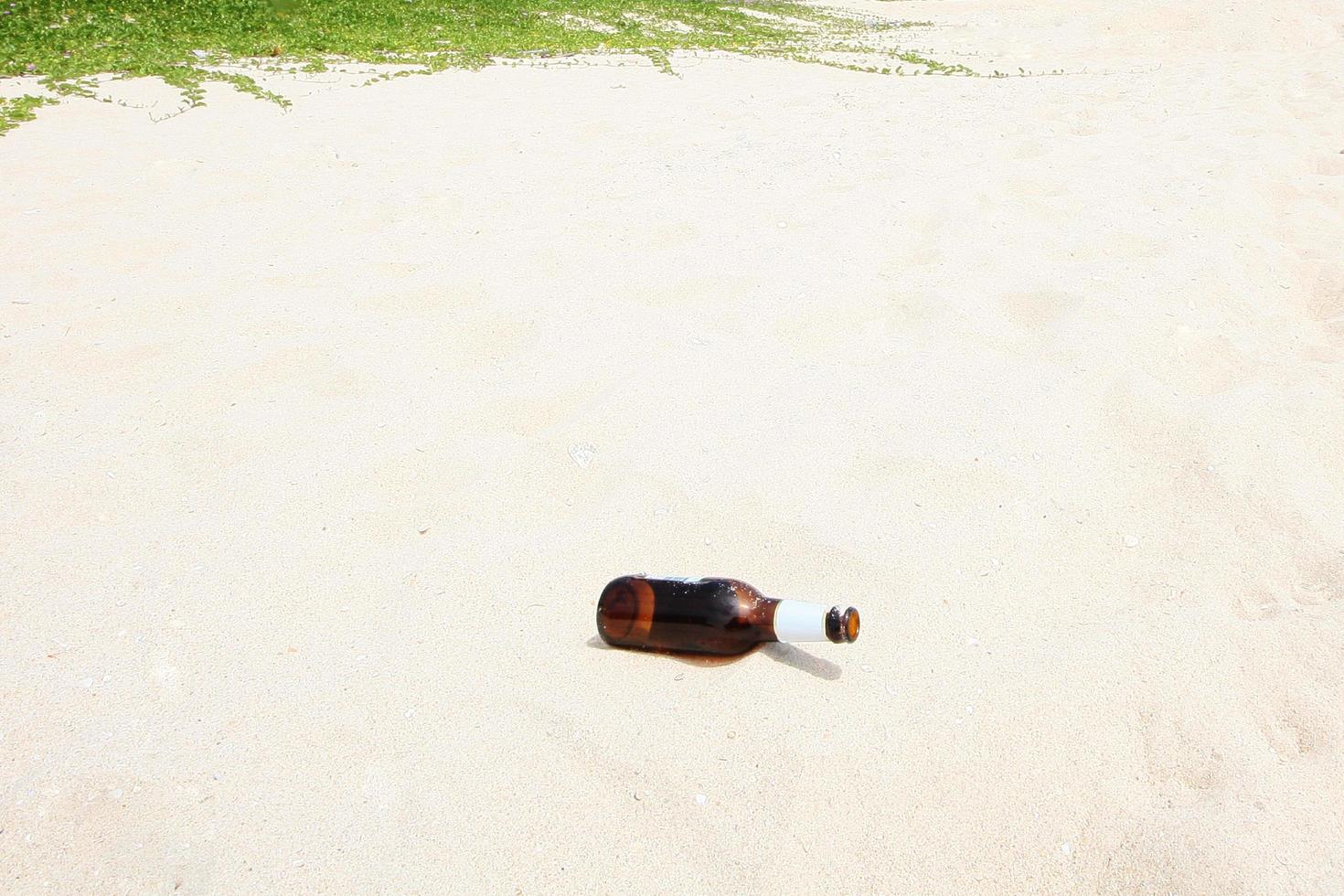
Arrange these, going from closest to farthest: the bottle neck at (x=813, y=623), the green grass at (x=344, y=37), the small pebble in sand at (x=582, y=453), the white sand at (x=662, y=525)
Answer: the white sand at (x=662, y=525) → the bottle neck at (x=813, y=623) → the small pebble in sand at (x=582, y=453) → the green grass at (x=344, y=37)

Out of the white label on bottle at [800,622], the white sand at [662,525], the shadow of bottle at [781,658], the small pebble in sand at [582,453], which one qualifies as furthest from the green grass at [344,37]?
the white label on bottle at [800,622]

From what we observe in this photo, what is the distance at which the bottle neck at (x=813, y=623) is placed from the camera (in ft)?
5.14

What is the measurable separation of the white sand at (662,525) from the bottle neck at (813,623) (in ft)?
0.43

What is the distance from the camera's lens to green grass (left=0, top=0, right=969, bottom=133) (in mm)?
5750

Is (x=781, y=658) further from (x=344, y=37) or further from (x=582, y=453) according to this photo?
(x=344, y=37)

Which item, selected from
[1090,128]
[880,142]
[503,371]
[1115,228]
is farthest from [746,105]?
[503,371]

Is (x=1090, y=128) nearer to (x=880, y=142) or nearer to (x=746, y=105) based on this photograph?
(x=880, y=142)

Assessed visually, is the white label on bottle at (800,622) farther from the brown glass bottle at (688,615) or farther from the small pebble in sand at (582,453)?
the small pebble in sand at (582,453)

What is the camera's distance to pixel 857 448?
92.2 inches

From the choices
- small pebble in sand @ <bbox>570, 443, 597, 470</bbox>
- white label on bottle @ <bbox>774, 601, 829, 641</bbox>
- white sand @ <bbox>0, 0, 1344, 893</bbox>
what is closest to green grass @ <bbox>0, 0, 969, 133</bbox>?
white sand @ <bbox>0, 0, 1344, 893</bbox>

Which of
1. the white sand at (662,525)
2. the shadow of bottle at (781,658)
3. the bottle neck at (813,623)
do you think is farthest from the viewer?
the shadow of bottle at (781,658)

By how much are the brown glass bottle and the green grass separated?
468 cm

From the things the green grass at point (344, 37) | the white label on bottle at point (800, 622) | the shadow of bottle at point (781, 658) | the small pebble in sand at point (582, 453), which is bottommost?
the shadow of bottle at point (781, 658)

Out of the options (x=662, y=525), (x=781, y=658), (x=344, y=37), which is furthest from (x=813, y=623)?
(x=344, y=37)
